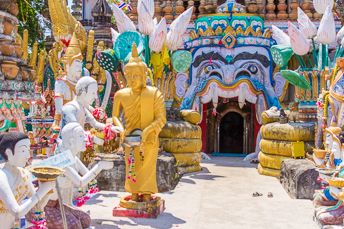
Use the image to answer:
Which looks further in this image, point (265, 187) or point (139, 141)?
point (265, 187)

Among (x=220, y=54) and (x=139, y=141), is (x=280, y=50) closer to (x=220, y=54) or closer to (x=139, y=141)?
(x=220, y=54)

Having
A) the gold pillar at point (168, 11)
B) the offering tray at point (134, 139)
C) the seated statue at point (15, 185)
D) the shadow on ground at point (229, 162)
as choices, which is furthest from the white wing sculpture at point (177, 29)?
the seated statue at point (15, 185)

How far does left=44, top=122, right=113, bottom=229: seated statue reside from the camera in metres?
4.00

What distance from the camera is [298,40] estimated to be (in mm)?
8398

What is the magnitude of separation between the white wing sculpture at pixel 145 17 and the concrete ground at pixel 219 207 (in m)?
2.93

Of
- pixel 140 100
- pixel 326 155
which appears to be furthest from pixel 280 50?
pixel 140 100

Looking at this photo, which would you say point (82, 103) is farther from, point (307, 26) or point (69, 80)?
point (307, 26)

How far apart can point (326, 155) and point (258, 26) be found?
7.13 metres

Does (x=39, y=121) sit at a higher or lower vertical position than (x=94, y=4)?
lower

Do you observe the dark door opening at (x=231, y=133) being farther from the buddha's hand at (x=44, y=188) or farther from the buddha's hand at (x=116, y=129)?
the buddha's hand at (x=44, y=188)

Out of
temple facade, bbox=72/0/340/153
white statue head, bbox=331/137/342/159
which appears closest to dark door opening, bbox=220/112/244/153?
temple facade, bbox=72/0/340/153

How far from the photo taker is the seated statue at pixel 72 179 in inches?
157

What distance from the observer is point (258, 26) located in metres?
12.2

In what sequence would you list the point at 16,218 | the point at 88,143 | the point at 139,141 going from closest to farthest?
1. the point at 16,218
2. the point at 88,143
3. the point at 139,141
